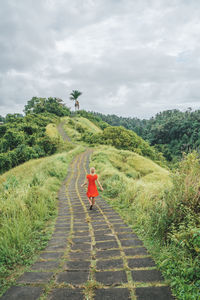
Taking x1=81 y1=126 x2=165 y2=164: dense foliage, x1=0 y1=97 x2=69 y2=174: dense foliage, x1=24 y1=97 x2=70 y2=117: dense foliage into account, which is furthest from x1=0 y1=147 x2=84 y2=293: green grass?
x1=24 y1=97 x2=70 y2=117: dense foliage

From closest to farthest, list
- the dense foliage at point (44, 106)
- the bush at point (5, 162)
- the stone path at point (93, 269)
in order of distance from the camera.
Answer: the stone path at point (93, 269) < the bush at point (5, 162) < the dense foliage at point (44, 106)

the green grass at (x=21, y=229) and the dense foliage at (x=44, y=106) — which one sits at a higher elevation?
the dense foliage at (x=44, y=106)

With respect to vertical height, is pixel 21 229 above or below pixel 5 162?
below

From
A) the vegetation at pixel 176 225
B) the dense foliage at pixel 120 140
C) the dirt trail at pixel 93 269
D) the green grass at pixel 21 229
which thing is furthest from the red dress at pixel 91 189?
the dense foliage at pixel 120 140

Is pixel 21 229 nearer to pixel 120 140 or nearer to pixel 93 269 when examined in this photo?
pixel 93 269

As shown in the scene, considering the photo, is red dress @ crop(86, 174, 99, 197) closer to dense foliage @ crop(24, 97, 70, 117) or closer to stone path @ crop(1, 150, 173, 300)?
stone path @ crop(1, 150, 173, 300)

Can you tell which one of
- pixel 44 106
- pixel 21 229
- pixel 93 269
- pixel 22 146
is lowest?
pixel 93 269

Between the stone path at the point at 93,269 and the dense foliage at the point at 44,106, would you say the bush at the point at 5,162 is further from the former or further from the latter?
the dense foliage at the point at 44,106

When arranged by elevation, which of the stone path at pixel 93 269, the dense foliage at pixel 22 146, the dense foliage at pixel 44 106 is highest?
the dense foliage at pixel 44 106

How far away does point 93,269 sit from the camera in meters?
2.70

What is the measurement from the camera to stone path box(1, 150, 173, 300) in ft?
7.39

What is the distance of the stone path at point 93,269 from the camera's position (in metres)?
2.25

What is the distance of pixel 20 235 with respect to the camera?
11.4 feet

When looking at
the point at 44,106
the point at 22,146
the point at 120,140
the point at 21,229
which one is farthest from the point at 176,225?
the point at 44,106
